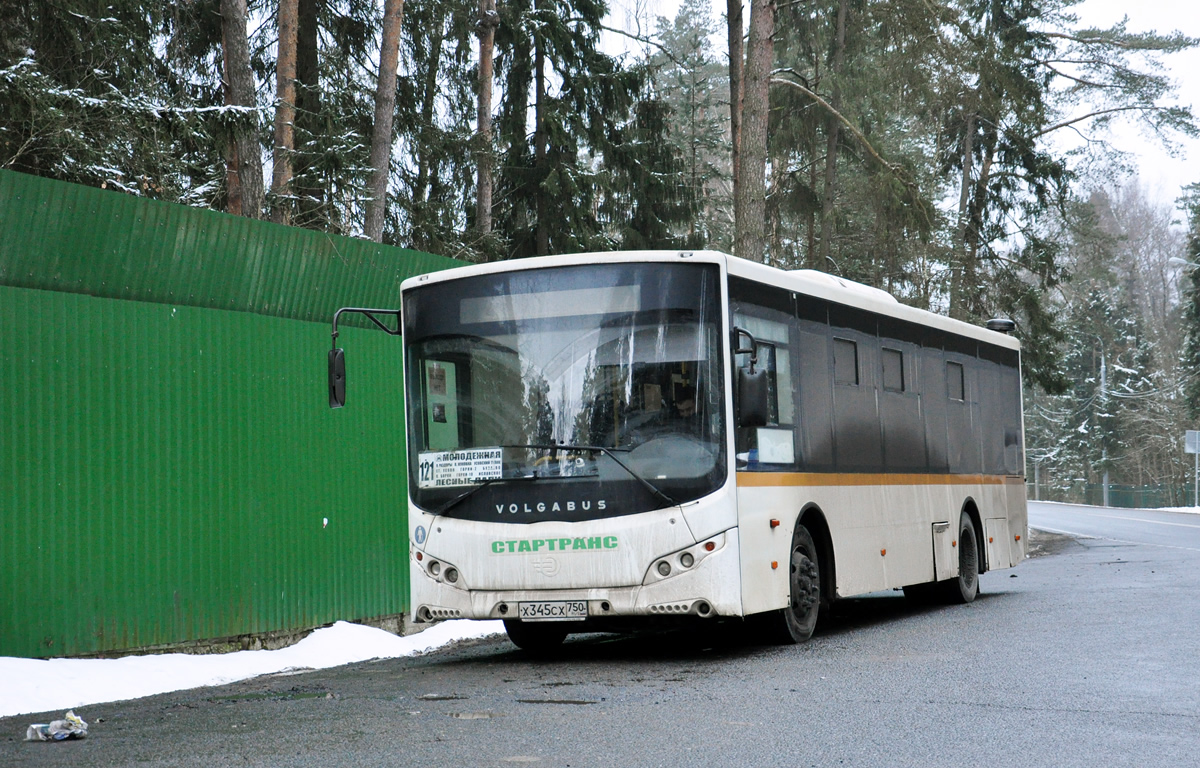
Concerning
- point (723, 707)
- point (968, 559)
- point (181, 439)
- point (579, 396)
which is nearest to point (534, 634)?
point (579, 396)

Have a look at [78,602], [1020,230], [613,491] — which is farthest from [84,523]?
[1020,230]

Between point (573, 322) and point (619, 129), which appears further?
point (619, 129)

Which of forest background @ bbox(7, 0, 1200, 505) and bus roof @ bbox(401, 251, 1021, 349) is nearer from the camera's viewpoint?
bus roof @ bbox(401, 251, 1021, 349)

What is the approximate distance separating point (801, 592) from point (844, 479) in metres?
1.30

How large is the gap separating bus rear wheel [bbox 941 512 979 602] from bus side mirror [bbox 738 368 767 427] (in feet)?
21.3

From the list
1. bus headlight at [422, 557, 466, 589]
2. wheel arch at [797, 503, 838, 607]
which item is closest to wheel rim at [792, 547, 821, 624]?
wheel arch at [797, 503, 838, 607]

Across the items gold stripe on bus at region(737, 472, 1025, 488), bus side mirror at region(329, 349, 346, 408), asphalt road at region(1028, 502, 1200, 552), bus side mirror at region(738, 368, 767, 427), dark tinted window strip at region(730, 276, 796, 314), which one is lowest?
asphalt road at region(1028, 502, 1200, 552)

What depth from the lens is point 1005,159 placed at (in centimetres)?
3906

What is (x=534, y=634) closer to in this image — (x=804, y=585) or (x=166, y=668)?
(x=804, y=585)

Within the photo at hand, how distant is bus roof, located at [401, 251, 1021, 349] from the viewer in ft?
34.4

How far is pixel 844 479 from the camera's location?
12.4 metres

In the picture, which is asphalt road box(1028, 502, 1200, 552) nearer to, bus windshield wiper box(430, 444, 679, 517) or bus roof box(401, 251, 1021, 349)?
bus roof box(401, 251, 1021, 349)

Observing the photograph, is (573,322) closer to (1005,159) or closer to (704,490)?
(704,490)

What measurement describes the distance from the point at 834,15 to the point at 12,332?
27.9 meters
